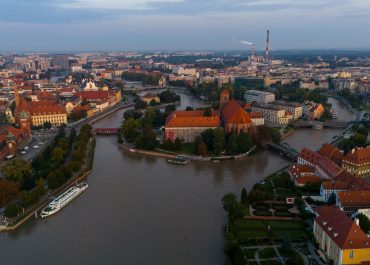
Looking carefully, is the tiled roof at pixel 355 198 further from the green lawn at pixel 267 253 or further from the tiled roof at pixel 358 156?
the tiled roof at pixel 358 156

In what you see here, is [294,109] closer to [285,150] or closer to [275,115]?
[275,115]

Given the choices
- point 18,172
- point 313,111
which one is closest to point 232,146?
point 18,172

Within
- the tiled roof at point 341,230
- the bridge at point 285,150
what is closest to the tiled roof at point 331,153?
the bridge at point 285,150

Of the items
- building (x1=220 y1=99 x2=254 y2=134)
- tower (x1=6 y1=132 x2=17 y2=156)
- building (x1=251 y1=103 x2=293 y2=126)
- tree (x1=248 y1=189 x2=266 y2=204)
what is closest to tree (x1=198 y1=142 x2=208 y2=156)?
building (x1=220 y1=99 x2=254 y2=134)

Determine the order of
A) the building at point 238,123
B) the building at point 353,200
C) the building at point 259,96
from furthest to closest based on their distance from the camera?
1. the building at point 259,96
2. the building at point 238,123
3. the building at point 353,200

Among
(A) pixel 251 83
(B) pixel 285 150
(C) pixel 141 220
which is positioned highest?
(A) pixel 251 83

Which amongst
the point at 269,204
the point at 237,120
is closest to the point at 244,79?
the point at 237,120
